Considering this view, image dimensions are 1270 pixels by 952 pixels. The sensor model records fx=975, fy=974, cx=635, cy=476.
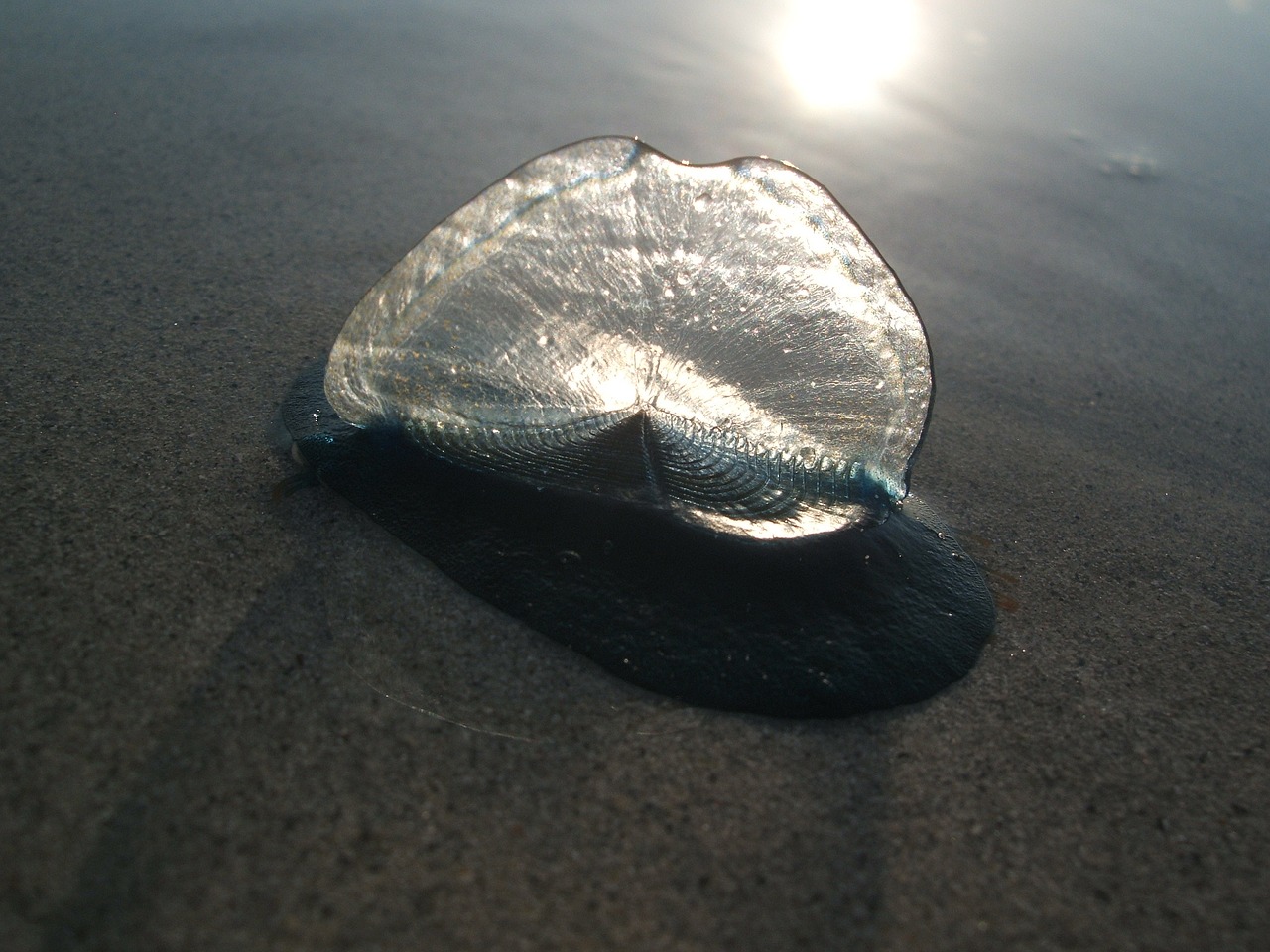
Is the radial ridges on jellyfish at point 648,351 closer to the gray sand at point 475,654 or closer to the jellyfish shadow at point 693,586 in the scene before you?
the jellyfish shadow at point 693,586

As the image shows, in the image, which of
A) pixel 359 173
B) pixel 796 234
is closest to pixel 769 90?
pixel 359 173

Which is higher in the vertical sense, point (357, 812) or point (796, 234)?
point (796, 234)

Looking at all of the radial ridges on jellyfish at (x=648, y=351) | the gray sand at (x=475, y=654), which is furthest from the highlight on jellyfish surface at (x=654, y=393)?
the gray sand at (x=475, y=654)

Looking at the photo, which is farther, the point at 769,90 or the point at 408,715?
the point at 769,90

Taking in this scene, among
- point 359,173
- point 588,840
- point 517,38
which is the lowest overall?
point 588,840

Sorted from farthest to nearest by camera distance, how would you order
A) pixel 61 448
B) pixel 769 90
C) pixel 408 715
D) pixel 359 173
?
1. pixel 769 90
2. pixel 359 173
3. pixel 61 448
4. pixel 408 715

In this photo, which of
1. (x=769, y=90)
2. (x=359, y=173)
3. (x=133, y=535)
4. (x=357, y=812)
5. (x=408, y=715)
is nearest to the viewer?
(x=357, y=812)

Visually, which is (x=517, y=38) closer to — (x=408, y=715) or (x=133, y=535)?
(x=133, y=535)
